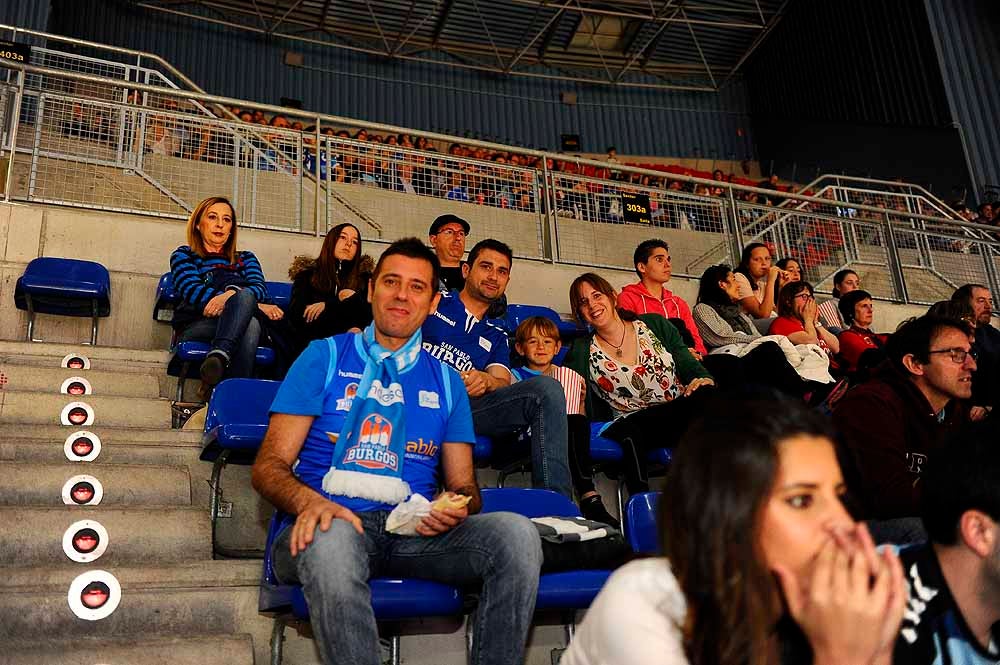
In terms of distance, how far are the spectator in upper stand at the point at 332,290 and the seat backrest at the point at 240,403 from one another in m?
0.72

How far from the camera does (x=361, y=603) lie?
68.1 inches

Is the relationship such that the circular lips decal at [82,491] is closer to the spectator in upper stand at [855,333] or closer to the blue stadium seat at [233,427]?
the blue stadium seat at [233,427]

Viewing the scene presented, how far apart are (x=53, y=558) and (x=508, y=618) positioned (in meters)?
1.25

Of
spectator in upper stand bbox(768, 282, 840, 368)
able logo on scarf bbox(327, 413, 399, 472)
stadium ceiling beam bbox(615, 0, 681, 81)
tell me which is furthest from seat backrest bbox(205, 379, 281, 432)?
stadium ceiling beam bbox(615, 0, 681, 81)

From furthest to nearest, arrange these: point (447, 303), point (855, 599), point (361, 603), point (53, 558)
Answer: point (447, 303) → point (53, 558) → point (361, 603) → point (855, 599)

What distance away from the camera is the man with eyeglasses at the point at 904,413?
2.24 meters

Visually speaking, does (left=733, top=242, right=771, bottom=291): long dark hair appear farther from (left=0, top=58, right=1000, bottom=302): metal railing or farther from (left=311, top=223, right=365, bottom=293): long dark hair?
(left=311, top=223, right=365, bottom=293): long dark hair

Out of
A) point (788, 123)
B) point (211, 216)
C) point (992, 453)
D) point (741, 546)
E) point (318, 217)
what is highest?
point (788, 123)

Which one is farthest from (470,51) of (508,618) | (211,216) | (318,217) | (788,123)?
(508,618)

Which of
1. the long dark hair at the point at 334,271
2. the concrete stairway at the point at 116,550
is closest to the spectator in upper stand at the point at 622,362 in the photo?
the long dark hair at the point at 334,271

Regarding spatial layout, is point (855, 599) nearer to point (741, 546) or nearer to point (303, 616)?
point (741, 546)

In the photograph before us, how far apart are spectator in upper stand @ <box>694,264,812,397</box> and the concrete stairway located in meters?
1.96

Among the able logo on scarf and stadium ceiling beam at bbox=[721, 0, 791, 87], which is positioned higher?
stadium ceiling beam at bbox=[721, 0, 791, 87]

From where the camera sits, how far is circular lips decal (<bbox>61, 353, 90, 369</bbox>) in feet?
11.1
